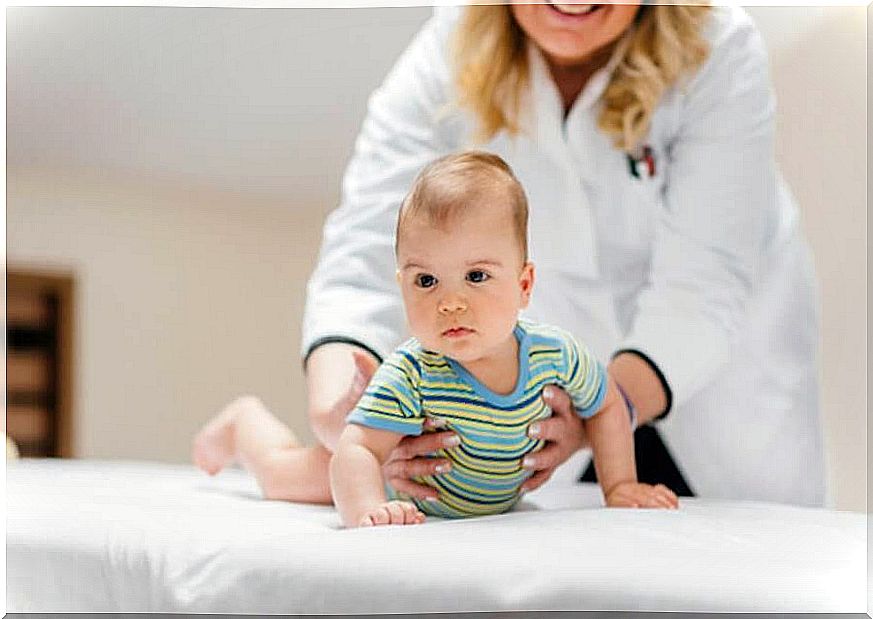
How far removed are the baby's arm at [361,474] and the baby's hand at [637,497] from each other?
0.18 meters

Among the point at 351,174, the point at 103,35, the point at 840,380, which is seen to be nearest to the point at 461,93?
the point at 351,174

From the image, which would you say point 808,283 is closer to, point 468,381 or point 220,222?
point 468,381

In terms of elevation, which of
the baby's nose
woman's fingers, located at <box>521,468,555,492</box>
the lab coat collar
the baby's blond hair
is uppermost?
the lab coat collar

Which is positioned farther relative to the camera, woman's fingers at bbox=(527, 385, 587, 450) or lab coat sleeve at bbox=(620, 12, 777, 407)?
lab coat sleeve at bbox=(620, 12, 777, 407)

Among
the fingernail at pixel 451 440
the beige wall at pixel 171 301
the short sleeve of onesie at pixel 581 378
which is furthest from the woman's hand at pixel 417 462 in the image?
the beige wall at pixel 171 301

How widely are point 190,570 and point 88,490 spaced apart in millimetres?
452

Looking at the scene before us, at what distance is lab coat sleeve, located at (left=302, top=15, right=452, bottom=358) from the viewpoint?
1.21 meters

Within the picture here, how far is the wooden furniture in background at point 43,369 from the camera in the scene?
1637 millimetres

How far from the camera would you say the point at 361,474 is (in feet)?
3.17

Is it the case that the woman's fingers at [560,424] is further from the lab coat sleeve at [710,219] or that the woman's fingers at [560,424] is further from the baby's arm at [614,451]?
the lab coat sleeve at [710,219]

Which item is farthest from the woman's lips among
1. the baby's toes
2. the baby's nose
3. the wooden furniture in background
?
the wooden furniture in background

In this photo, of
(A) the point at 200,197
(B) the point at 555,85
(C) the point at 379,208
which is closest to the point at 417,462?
(C) the point at 379,208

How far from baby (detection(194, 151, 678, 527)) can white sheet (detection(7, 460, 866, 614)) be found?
2.1 inches

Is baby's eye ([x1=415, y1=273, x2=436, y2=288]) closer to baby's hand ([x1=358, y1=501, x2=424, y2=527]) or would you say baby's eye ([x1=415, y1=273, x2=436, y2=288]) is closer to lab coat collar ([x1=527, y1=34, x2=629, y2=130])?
baby's hand ([x1=358, y1=501, x2=424, y2=527])
